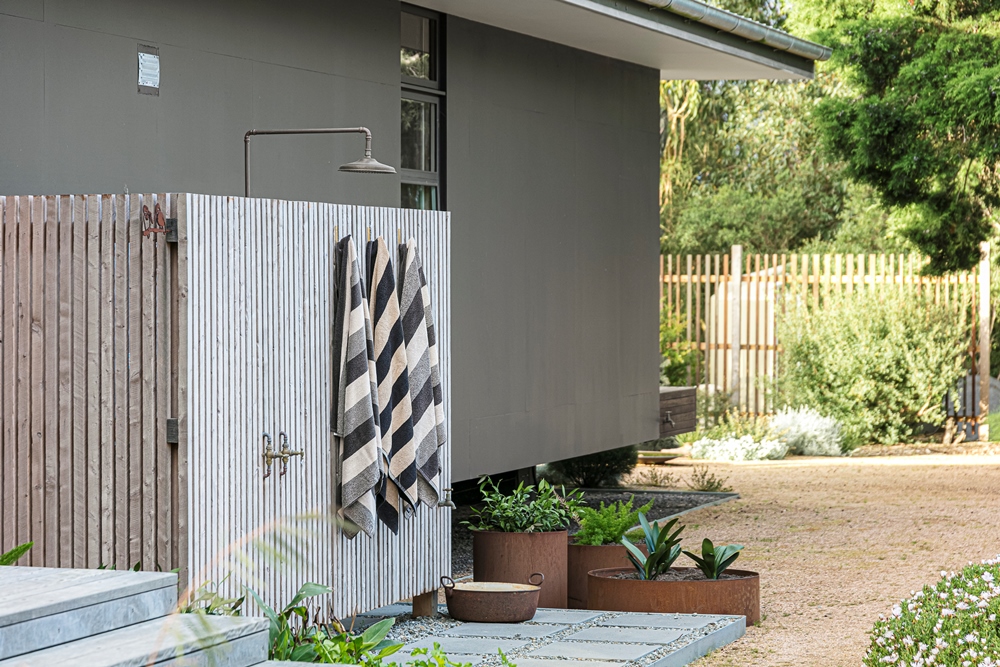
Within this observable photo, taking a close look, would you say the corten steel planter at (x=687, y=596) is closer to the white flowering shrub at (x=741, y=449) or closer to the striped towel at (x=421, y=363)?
the striped towel at (x=421, y=363)

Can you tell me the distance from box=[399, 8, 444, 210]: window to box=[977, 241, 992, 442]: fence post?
10.1 meters

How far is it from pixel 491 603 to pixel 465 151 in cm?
340

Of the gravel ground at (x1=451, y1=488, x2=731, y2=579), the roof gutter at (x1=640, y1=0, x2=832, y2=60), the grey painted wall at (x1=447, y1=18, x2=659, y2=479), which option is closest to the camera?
the grey painted wall at (x1=447, y1=18, x2=659, y2=479)

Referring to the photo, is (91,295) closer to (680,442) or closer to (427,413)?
(427,413)

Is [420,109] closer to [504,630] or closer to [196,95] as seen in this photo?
[196,95]

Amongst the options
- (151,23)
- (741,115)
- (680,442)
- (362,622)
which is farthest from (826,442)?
(741,115)

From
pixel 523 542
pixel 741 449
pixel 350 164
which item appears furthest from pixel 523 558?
pixel 741 449

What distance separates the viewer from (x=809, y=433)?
1553cm

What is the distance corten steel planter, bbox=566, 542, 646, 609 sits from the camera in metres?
7.19

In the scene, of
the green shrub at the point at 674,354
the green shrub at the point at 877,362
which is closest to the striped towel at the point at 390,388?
the green shrub at the point at 877,362

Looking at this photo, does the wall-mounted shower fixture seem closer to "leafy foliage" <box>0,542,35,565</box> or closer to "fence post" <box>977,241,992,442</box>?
"leafy foliage" <box>0,542,35,565</box>

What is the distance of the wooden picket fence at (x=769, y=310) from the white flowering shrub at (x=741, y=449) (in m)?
1.42

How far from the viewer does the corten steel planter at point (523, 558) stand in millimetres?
6812

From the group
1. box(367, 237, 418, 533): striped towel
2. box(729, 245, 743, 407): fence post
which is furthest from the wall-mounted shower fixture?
box(729, 245, 743, 407): fence post
